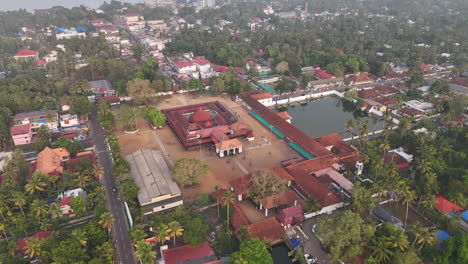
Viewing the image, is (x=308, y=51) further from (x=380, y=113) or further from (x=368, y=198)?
(x=368, y=198)

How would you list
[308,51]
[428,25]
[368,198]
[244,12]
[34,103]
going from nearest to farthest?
[368,198], [34,103], [308,51], [428,25], [244,12]

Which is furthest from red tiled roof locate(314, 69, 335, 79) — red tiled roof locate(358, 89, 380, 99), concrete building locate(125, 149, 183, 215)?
concrete building locate(125, 149, 183, 215)

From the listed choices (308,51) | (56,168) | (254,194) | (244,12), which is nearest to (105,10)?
(244,12)

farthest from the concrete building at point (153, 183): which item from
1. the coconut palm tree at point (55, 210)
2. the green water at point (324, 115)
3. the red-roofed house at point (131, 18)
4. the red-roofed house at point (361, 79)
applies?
the red-roofed house at point (131, 18)

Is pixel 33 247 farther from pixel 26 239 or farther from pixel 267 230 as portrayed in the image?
pixel 267 230

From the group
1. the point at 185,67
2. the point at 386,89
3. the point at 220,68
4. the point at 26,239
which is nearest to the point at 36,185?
the point at 26,239

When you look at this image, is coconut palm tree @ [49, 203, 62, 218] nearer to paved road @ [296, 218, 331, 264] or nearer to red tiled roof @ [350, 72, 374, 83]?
paved road @ [296, 218, 331, 264]

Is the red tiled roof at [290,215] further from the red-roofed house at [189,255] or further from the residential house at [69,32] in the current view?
the residential house at [69,32]
